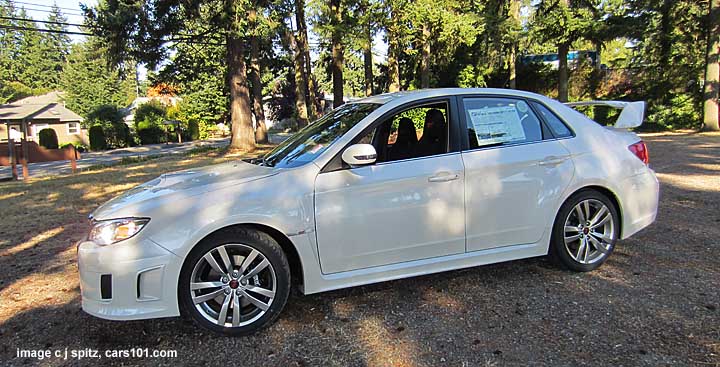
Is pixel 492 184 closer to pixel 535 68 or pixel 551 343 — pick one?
pixel 551 343

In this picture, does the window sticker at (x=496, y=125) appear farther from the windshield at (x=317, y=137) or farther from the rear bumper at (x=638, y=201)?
the rear bumper at (x=638, y=201)

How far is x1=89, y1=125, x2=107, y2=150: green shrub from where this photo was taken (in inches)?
1391

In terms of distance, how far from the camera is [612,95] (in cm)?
2589

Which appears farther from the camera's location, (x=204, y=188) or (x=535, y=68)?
(x=535, y=68)

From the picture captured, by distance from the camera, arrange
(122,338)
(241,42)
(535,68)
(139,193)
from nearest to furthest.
Result: (122,338) → (139,193) → (241,42) → (535,68)

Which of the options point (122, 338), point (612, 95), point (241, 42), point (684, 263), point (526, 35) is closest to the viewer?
point (122, 338)

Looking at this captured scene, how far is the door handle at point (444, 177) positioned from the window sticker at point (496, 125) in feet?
1.29

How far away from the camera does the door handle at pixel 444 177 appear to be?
3.42 metres

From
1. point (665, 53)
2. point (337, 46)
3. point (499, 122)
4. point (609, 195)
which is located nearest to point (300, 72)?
point (337, 46)

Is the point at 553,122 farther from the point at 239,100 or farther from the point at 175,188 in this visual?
the point at 239,100

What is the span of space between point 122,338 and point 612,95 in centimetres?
2820

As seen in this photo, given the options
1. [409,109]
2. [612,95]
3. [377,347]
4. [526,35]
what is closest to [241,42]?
[526,35]

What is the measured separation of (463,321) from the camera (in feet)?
10.5

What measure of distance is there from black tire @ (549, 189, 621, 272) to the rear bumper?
0.09 m
